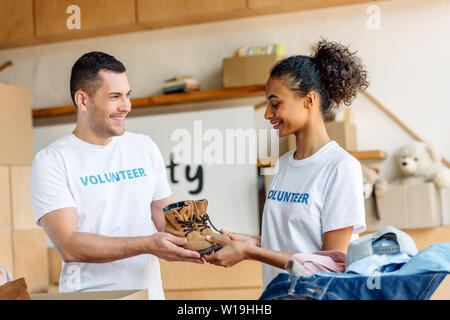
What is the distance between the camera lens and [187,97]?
2.56 m

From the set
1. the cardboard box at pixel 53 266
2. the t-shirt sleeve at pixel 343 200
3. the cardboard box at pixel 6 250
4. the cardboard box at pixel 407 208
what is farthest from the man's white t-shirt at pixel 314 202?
the cardboard box at pixel 53 266

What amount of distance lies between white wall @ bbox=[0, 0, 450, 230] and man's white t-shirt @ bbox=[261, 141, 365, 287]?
1.19 metres

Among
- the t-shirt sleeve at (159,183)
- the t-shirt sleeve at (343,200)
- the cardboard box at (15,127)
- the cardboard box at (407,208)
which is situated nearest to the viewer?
the t-shirt sleeve at (343,200)

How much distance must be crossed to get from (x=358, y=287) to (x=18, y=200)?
2104mm

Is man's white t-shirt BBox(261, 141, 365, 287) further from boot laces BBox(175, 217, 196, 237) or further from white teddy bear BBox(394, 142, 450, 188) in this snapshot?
white teddy bear BBox(394, 142, 450, 188)

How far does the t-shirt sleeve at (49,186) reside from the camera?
3.91 feet

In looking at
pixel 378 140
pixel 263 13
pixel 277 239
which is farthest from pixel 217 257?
pixel 263 13

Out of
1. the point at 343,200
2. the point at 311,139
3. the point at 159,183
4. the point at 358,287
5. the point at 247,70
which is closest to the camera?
the point at 358,287

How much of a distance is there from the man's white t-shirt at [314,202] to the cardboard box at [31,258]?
5.48 ft

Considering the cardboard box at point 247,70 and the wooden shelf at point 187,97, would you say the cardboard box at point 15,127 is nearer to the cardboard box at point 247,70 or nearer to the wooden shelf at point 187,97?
the wooden shelf at point 187,97

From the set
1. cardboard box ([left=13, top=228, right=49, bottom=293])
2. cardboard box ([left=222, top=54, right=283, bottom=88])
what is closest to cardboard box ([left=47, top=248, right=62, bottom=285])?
cardboard box ([left=13, top=228, right=49, bottom=293])

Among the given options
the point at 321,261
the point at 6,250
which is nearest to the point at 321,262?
the point at 321,261

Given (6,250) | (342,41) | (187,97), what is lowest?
(6,250)

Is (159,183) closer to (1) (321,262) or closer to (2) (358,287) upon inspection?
(1) (321,262)
